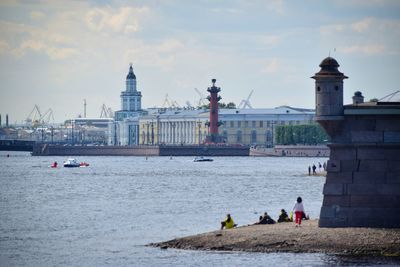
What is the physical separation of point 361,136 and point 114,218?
21.4 metres

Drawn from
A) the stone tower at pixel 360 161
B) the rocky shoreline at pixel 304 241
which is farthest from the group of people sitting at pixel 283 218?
the stone tower at pixel 360 161

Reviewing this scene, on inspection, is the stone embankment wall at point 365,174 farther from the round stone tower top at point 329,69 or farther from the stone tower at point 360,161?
the round stone tower top at point 329,69

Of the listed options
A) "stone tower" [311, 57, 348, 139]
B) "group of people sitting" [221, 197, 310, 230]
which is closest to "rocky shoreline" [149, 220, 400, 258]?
"group of people sitting" [221, 197, 310, 230]

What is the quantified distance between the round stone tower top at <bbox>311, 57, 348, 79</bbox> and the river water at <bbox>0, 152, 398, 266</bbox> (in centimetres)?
599

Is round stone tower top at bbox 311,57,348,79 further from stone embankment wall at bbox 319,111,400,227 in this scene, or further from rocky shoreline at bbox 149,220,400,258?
rocky shoreline at bbox 149,220,400,258

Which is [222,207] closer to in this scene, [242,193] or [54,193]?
[242,193]

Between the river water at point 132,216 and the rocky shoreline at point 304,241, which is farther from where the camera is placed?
the river water at point 132,216

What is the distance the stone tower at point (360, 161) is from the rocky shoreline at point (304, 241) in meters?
0.67

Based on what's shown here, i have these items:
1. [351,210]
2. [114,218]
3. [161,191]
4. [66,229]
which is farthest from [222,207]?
[351,210]

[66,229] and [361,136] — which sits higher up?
[361,136]

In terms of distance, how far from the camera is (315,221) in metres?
47.4

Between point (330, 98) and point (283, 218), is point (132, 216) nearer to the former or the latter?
point (283, 218)

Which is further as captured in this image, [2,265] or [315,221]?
[315,221]

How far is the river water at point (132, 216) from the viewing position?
42.8 m
